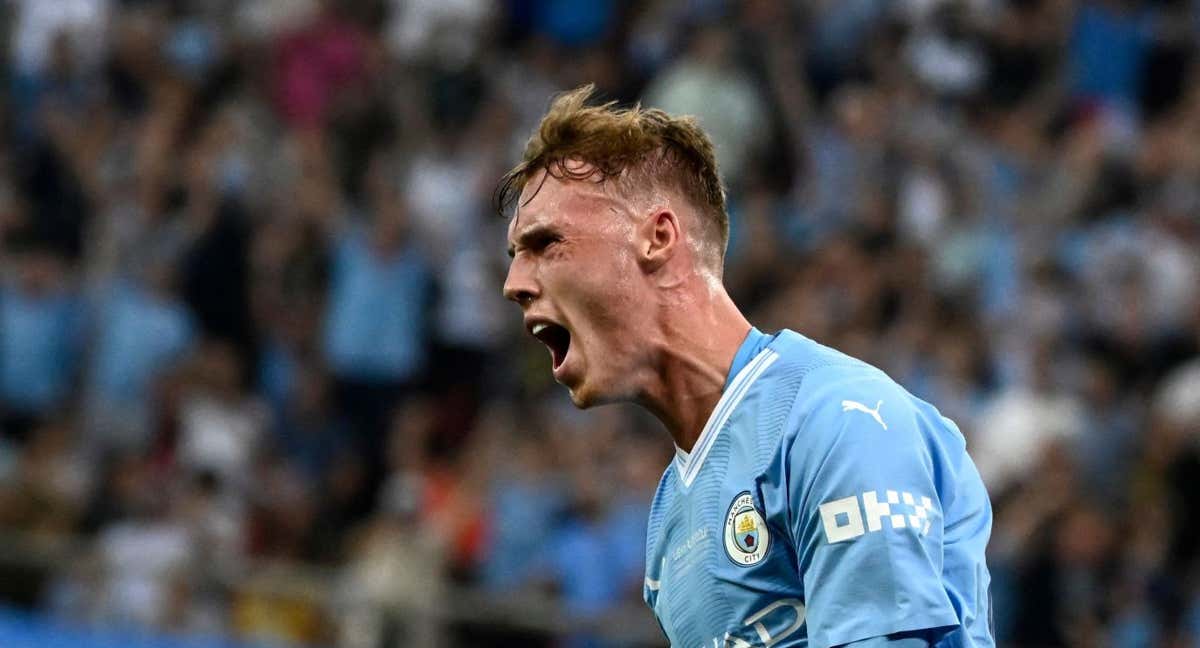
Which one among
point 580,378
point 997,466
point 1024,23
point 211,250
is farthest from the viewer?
point 211,250

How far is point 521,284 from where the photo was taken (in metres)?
3.52

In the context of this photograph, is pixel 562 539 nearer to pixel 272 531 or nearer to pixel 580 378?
pixel 272 531

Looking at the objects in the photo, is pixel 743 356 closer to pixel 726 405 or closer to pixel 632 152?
pixel 726 405

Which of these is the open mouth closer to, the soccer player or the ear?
the soccer player

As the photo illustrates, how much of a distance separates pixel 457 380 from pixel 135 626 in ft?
7.92

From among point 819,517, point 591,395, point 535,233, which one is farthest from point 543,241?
point 819,517

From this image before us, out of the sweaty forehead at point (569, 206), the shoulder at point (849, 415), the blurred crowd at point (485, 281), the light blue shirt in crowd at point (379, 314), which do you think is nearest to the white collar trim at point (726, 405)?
the shoulder at point (849, 415)

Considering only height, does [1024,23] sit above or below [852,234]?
above

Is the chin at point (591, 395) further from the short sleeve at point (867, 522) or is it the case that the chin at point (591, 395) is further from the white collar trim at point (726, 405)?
the short sleeve at point (867, 522)

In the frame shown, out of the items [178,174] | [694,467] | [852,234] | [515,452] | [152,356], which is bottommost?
[694,467]

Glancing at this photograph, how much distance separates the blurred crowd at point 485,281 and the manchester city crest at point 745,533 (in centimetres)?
534

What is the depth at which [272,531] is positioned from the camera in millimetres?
10719

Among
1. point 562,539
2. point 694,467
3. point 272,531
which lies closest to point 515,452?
point 562,539

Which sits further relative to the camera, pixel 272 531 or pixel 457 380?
pixel 457 380
